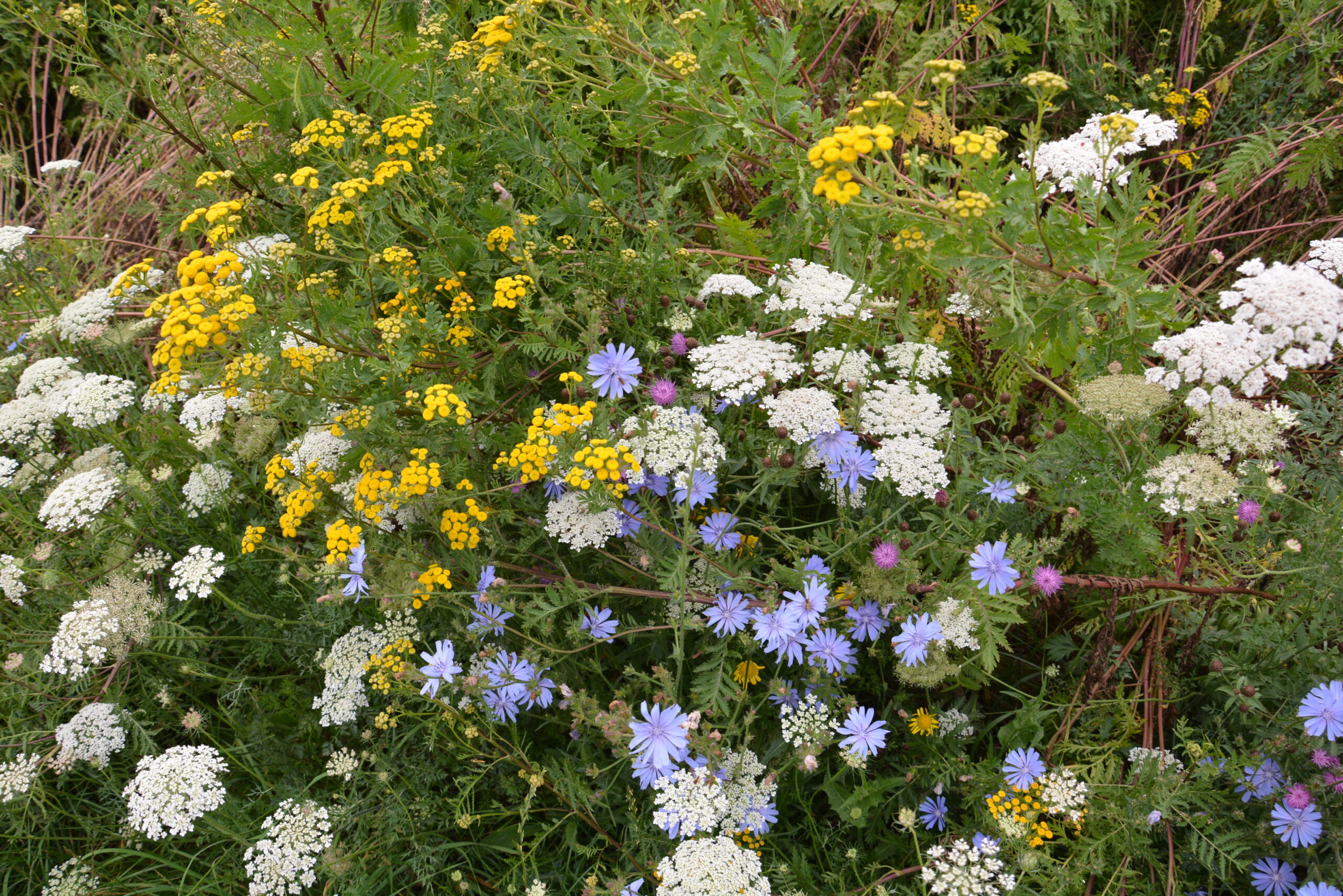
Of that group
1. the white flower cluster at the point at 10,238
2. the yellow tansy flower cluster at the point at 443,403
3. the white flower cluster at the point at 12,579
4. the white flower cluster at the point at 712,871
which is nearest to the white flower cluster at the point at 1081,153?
the yellow tansy flower cluster at the point at 443,403

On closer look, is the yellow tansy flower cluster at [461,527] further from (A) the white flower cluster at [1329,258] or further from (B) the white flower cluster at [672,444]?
(A) the white flower cluster at [1329,258]

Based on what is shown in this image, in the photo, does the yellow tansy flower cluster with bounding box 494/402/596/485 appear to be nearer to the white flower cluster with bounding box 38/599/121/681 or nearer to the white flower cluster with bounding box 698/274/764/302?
the white flower cluster with bounding box 698/274/764/302

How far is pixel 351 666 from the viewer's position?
2.92 meters

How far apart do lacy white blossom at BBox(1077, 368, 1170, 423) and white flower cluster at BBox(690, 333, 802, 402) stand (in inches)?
36.0

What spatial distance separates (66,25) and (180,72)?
1.77m

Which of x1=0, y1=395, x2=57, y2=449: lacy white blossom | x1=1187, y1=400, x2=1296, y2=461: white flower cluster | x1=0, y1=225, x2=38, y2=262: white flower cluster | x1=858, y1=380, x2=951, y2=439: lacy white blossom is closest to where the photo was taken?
x1=1187, y1=400, x2=1296, y2=461: white flower cluster

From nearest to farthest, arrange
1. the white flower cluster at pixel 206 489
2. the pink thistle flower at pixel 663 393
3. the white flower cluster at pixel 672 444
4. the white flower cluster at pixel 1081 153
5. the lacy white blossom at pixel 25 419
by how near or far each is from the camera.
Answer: the white flower cluster at pixel 672 444 → the white flower cluster at pixel 1081 153 → the pink thistle flower at pixel 663 393 → the white flower cluster at pixel 206 489 → the lacy white blossom at pixel 25 419

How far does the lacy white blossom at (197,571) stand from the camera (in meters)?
3.11

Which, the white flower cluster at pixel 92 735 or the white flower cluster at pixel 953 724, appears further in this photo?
the white flower cluster at pixel 92 735

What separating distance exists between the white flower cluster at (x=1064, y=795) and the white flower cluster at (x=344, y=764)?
7.41 ft

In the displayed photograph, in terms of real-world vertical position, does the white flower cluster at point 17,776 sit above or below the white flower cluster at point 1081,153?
below

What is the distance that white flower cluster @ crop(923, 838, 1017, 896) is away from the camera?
83.5 inches

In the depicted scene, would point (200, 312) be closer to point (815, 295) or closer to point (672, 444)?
point (672, 444)

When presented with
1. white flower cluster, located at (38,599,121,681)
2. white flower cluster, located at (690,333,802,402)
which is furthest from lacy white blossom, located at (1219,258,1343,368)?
white flower cluster, located at (38,599,121,681)
